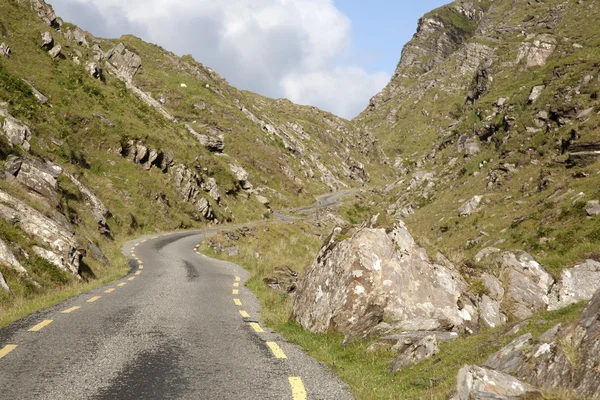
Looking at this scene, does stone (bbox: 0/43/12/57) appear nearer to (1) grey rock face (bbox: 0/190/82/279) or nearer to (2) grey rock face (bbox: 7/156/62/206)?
(2) grey rock face (bbox: 7/156/62/206)

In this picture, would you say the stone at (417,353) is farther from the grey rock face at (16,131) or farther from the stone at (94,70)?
the stone at (94,70)

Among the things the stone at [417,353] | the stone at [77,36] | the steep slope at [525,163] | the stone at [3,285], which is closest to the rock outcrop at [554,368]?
the stone at [417,353]

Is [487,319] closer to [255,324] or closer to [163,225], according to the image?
[255,324]

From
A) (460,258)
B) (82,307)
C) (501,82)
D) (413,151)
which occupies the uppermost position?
(413,151)

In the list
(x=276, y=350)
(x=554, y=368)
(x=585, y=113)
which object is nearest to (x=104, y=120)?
(x=585, y=113)

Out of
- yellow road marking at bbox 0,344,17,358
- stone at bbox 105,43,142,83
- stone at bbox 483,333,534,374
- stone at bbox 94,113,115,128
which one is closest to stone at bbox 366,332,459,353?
stone at bbox 483,333,534,374

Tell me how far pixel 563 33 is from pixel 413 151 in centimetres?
10952

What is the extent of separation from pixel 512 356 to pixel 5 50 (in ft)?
177

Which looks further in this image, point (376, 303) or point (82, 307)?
point (82, 307)

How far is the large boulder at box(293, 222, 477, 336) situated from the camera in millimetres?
8312

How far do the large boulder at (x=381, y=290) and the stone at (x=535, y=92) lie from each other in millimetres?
27850

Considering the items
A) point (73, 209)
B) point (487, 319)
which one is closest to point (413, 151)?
point (73, 209)

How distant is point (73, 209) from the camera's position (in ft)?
81.7

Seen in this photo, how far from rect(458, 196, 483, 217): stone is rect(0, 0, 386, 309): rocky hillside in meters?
20.8
